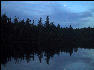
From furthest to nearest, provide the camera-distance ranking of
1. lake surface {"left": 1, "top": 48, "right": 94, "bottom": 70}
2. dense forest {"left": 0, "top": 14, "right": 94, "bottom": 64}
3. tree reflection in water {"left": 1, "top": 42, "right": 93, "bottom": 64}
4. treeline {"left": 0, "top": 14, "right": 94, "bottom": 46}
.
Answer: treeline {"left": 0, "top": 14, "right": 94, "bottom": 46} → dense forest {"left": 0, "top": 14, "right": 94, "bottom": 64} → tree reflection in water {"left": 1, "top": 42, "right": 93, "bottom": 64} → lake surface {"left": 1, "top": 48, "right": 94, "bottom": 70}

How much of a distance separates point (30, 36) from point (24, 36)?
3.05 meters

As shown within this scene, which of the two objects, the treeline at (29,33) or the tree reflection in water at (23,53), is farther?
the treeline at (29,33)

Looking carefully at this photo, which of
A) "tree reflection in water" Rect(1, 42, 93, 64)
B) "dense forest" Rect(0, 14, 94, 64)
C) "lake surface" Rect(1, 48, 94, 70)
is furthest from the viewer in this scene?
"dense forest" Rect(0, 14, 94, 64)

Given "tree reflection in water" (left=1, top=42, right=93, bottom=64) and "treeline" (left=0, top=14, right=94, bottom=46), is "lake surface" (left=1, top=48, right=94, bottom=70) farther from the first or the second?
"treeline" (left=0, top=14, right=94, bottom=46)

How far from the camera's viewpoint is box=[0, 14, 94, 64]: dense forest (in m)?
32.7

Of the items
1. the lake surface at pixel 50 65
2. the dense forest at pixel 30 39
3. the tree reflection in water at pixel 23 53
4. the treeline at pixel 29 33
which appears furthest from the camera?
the treeline at pixel 29 33

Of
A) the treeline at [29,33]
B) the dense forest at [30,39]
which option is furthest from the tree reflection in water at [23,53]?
the treeline at [29,33]

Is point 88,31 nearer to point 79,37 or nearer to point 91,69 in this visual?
point 79,37

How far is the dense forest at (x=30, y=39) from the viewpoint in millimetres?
32719

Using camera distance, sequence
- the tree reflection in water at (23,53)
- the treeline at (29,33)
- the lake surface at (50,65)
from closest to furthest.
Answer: the lake surface at (50,65) < the tree reflection in water at (23,53) < the treeline at (29,33)

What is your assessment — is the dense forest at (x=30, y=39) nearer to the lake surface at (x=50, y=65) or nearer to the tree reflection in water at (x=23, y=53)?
the tree reflection in water at (x=23, y=53)

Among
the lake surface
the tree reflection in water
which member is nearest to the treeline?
the tree reflection in water

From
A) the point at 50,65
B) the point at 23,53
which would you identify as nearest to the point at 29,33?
the point at 23,53

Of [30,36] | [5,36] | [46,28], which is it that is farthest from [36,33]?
[5,36]
